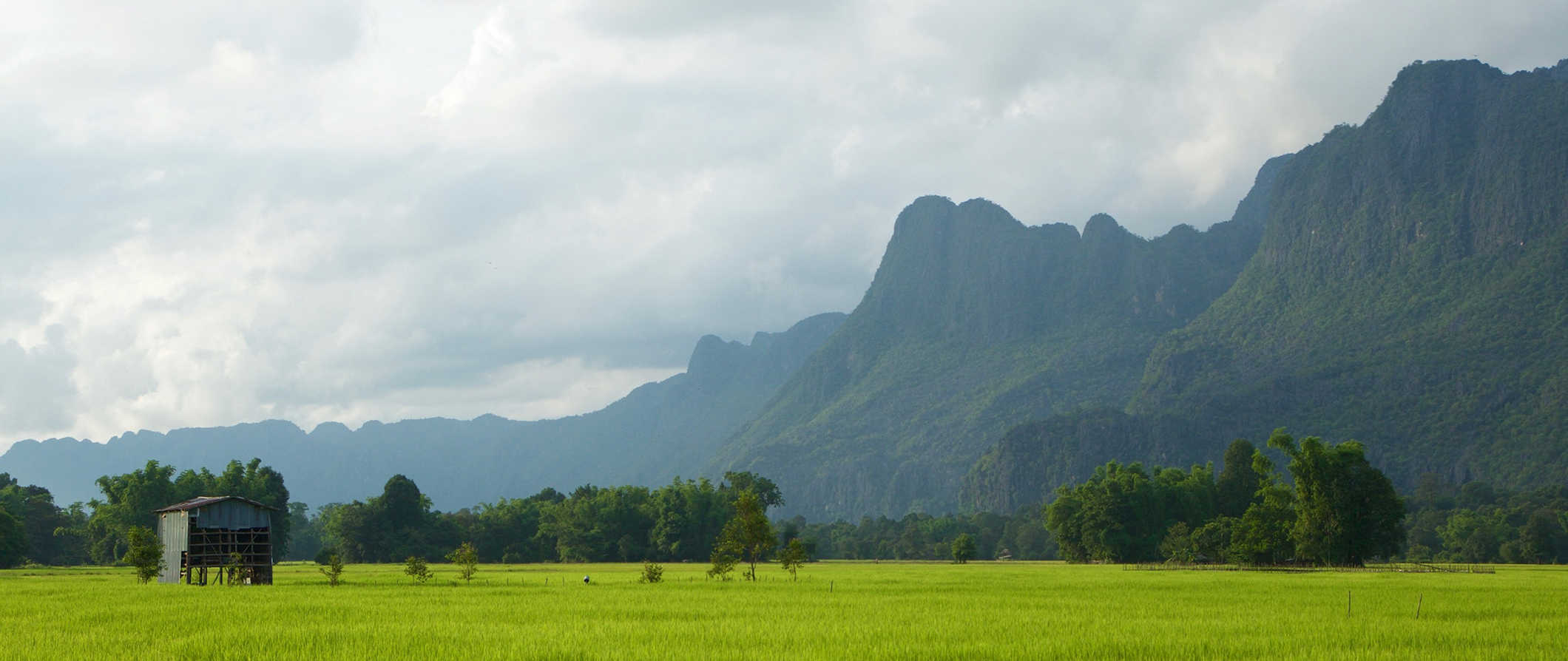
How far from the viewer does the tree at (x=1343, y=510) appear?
81188 millimetres

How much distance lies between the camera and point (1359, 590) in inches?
1813

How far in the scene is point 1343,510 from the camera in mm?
81250

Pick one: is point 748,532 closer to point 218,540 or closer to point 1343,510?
point 218,540

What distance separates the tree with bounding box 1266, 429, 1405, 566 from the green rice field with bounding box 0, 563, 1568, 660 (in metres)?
29.7

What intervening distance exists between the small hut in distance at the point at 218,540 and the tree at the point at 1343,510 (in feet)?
221

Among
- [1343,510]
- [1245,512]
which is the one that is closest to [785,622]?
[1343,510]

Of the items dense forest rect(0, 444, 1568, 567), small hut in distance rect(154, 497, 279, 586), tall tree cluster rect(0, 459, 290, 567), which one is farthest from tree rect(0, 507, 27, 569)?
small hut in distance rect(154, 497, 279, 586)

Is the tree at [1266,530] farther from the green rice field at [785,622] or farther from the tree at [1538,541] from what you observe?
the tree at [1538,541]

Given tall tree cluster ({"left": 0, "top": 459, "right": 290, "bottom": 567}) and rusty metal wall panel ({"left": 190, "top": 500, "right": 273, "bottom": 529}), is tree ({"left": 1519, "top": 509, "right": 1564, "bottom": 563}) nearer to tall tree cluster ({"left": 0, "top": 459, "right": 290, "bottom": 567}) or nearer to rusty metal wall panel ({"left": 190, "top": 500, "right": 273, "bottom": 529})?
rusty metal wall panel ({"left": 190, "top": 500, "right": 273, "bottom": 529})

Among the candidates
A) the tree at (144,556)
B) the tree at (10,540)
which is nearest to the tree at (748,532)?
the tree at (144,556)

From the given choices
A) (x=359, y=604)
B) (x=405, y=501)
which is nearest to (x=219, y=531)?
(x=359, y=604)

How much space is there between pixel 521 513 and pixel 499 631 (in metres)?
106

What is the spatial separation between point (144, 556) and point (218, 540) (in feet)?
12.3

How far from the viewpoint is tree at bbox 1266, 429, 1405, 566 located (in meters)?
81.2
